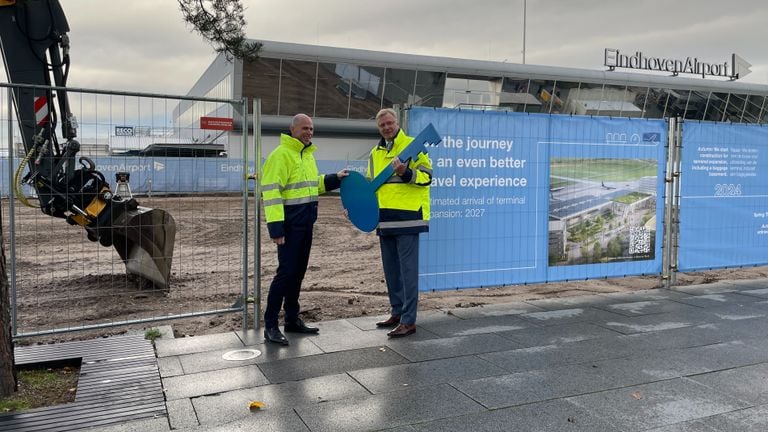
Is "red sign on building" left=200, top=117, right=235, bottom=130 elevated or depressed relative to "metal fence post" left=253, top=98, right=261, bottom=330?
elevated

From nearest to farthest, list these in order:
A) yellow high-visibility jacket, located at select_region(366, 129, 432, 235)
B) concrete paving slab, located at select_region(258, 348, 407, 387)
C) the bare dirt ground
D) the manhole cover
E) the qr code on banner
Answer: concrete paving slab, located at select_region(258, 348, 407, 387) < the manhole cover < yellow high-visibility jacket, located at select_region(366, 129, 432, 235) < the bare dirt ground < the qr code on banner

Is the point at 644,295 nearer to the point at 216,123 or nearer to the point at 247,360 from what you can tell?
the point at 247,360

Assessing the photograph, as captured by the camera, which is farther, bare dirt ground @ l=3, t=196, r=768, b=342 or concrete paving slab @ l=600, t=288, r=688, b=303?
concrete paving slab @ l=600, t=288, r=688, b=303

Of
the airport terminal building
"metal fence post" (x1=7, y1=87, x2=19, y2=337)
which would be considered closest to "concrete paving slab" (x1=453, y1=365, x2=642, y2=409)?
"metal fence post" (x1=7, y1=87, x2=19, y2=337)

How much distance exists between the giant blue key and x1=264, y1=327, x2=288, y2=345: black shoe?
1.26m

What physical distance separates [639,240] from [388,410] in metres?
5.34

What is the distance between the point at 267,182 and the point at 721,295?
20.0 ft

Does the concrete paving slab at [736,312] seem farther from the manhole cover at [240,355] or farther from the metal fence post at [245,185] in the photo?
the metal fence post at [245,185]

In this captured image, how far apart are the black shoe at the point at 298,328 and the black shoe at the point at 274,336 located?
0.96 feet

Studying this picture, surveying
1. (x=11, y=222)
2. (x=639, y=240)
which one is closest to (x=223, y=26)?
(x=11, y=222)

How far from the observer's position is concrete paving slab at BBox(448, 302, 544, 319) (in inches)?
271

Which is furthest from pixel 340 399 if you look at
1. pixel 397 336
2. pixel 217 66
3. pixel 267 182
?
pixel 217 66

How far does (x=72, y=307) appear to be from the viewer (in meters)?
8.04

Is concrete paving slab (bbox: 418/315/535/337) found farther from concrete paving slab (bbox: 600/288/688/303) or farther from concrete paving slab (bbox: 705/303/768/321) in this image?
concrete paving slab (bbox: 705/303/768/321)
